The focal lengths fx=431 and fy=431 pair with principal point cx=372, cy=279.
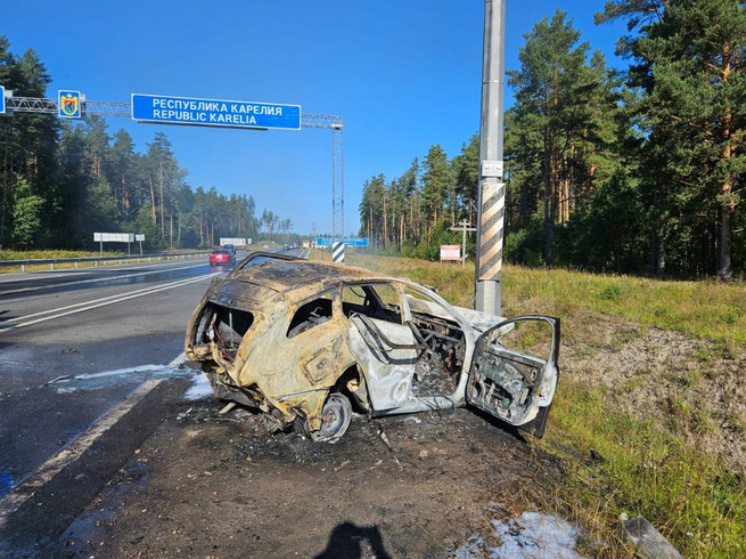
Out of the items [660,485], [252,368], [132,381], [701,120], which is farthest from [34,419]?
[701,120]

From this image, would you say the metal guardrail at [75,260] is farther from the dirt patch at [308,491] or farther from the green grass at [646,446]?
the green grass at [646,446]

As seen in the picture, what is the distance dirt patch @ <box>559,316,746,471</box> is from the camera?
16.5 feet

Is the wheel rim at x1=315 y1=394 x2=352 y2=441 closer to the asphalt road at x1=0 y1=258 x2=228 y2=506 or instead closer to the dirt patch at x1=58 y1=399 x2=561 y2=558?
the dirt patch at x1=58 y1=399 x2=561 y2=558

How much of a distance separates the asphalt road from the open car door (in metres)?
3.81

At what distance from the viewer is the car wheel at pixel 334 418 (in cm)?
376

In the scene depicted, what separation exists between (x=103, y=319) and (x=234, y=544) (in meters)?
9.09

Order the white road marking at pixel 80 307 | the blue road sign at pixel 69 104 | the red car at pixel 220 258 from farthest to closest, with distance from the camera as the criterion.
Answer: the red car at pixel 220 258 < the blue road sign at pixel 69 104 < the white road marking at pixel 80 307

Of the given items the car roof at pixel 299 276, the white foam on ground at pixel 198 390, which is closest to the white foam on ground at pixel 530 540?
the car roof at pixel 299 276

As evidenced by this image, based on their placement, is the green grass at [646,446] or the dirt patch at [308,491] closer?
the dirt patch at [308,491]

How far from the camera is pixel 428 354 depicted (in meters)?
5.14

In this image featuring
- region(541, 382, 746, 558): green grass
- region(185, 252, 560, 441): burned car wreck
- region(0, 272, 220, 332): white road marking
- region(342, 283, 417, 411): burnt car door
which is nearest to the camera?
region(541, 382, 746, 558): green grass

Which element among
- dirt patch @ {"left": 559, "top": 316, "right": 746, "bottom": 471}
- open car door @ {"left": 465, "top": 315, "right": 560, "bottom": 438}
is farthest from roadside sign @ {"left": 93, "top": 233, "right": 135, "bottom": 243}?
open car door @ {"left": 465, "top": 315, "right": 560, "bottom": 438}

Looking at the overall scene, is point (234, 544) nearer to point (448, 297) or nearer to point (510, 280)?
point (448, 297)

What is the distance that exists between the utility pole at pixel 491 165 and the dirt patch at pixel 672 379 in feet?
5.87
